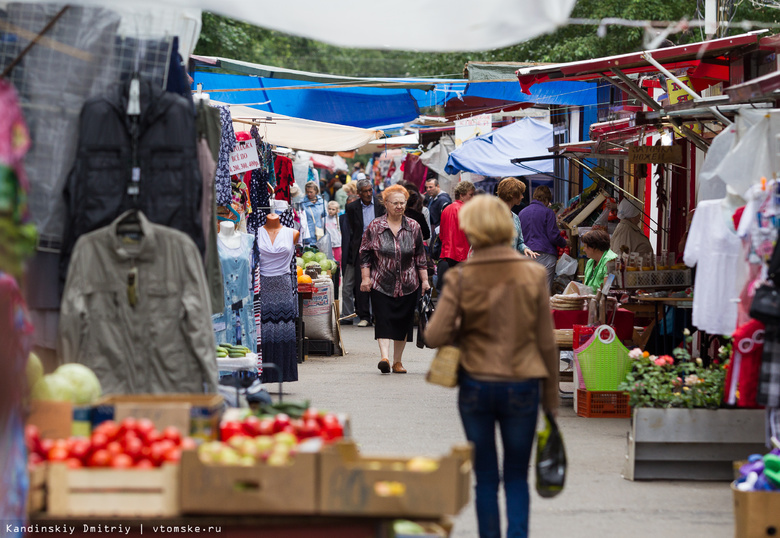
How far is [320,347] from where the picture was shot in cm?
1440

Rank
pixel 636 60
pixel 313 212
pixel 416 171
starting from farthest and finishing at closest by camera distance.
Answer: pixel 416 171 → pixel 313 212 → pixel 636 60

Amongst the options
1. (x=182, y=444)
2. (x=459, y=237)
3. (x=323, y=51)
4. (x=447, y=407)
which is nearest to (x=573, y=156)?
(x=459, y=237)

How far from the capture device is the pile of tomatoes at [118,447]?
3922 mm

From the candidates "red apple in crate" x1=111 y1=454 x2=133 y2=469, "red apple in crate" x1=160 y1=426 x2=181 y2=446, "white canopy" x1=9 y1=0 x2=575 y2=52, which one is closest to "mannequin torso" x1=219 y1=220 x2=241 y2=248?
"white canopy" x1=9 y1=0 x2=575 y2=52

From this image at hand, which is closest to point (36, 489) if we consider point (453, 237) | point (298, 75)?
point (453, 237)

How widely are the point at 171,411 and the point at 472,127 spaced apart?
1526cm

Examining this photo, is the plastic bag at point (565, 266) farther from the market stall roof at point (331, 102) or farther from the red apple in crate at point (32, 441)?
the red apple in crate at point (32, 441)

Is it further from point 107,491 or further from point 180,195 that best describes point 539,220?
point 107,491

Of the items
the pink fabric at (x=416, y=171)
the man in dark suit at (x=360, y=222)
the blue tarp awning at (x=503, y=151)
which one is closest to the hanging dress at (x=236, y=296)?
the man in dark suit at (x=360, y=222)

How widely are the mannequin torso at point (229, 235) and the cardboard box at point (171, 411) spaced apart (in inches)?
200

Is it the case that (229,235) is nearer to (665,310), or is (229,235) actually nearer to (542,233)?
(665,310)

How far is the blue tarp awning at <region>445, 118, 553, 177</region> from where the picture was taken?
17.2 metres

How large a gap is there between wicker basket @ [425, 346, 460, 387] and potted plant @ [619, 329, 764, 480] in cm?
253

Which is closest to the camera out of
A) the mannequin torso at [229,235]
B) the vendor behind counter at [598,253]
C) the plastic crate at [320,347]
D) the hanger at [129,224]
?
the hanger at [129,224]
